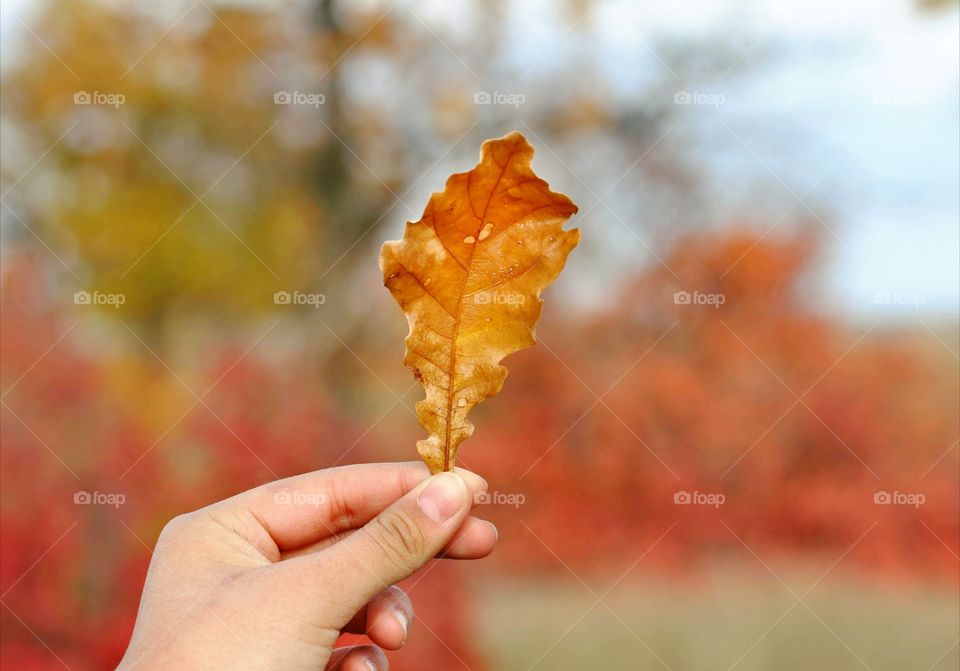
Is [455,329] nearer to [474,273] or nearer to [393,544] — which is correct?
[474,273]

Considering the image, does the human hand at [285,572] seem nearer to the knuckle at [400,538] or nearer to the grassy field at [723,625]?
the knuckle at [400,538]

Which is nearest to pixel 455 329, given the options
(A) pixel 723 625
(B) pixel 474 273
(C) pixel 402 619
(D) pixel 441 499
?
(B) pixel 474 273

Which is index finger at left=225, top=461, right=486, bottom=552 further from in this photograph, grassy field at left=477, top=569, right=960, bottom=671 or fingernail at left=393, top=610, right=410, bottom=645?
grassy field at left=477, top=569, right=960, bottom=671

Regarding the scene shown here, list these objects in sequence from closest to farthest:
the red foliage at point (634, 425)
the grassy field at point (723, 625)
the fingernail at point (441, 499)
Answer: the fingernail at point (441, 499) → the red foliage at point (634, 425) → the grassy field at point (723, 625)

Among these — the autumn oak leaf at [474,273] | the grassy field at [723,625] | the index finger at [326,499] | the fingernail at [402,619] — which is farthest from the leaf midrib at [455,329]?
the grassy field at [723,625]

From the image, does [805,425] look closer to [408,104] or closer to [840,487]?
[840,487]

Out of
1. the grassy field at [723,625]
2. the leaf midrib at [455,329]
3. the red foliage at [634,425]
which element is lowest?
the grassy field at [723,625]

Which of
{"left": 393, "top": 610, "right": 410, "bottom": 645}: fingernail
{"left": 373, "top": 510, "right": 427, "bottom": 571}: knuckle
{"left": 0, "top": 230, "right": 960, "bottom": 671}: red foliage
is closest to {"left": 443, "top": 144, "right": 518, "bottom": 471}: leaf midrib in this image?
{"left": 373, "top": 510, "right": 427, "bottom": 571}: knuckle
